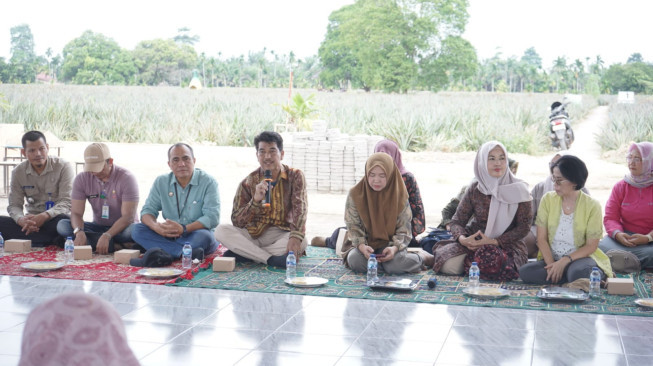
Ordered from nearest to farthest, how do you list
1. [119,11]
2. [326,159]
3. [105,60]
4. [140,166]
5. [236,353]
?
1. [236,353]
2. [326,159]
3. [140,166]
4. [119,11]
5. [105,60]

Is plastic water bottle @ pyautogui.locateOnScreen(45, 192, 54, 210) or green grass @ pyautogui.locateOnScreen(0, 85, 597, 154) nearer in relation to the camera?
plastic water bottle @ pyautogui.locateOnScreen(45, 192, 54, 210)

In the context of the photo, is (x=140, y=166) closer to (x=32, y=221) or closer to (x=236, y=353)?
(x=32, y=221)

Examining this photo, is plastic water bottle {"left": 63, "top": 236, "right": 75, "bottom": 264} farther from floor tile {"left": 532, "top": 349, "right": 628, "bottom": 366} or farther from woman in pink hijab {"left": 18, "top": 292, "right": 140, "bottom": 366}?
woman in pink hijab {"left": 18, "top": 292, "right": 140, "bottom": 366}

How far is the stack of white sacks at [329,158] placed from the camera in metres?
9.52

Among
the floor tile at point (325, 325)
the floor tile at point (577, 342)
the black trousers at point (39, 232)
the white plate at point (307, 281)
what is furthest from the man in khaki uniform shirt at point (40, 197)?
the floor tile at point (577, 342)

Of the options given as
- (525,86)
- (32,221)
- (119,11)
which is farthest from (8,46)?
(525,86)

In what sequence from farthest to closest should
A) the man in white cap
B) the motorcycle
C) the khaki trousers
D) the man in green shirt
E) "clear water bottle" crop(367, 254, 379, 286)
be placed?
the motorcycle < the man in white cap < the man in green shirt < the khaki trousers < "clear water bottle" crop(367, 254, 379, 286)

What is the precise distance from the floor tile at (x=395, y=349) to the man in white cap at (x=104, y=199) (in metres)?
2.66

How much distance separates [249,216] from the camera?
17.3 feet

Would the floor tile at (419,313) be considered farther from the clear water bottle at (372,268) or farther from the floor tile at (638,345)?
the floor tile at (638,345)

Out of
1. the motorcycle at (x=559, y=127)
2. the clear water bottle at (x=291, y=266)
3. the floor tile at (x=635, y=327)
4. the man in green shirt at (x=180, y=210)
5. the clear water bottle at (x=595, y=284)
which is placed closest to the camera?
the floor tile at (x=635, y=327)

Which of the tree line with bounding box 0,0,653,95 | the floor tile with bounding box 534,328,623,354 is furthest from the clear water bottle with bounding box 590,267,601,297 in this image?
the tree line with bounding box 0,0,653,95

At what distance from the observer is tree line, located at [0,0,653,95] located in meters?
17.0

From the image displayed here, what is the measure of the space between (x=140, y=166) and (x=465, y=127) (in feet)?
20.8
